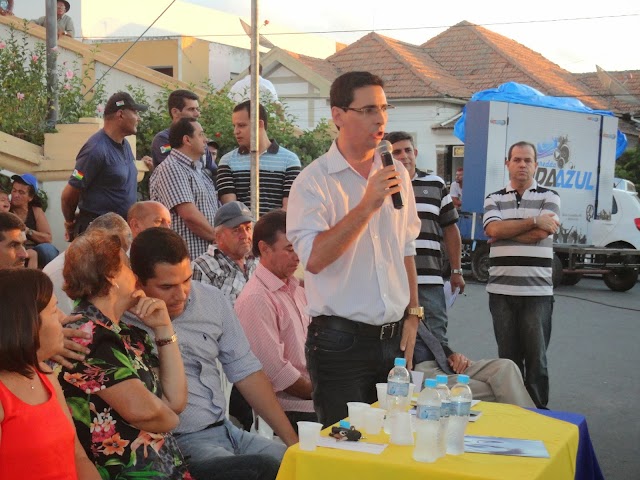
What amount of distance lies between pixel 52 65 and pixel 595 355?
23.9ft

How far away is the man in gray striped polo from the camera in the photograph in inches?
275

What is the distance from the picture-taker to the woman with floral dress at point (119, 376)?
3.72 meters

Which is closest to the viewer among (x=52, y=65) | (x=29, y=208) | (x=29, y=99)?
(x=29, y=208)

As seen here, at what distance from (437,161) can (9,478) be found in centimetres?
3172

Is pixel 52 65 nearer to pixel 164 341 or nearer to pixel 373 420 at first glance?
pixel 164 341

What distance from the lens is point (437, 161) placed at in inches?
1351

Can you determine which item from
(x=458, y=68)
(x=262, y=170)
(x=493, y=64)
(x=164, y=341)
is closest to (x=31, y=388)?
(x=164, y=341)

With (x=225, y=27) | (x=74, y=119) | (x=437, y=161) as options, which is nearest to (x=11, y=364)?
(x=74, y=119)

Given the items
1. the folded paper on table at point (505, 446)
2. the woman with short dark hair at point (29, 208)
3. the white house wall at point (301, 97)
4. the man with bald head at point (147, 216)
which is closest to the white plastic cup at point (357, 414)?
the folded paper on table at point (505, 446)

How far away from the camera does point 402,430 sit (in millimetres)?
3594

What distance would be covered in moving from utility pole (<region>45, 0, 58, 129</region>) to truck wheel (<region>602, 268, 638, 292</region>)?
10.0m

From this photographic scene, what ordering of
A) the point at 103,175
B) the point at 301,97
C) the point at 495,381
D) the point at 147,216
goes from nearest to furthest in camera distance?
1. the point at 495,381
2. the point at 147,216
3. the point at 103,175
4. the point at 301,97

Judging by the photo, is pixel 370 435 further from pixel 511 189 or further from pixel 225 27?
pixel 225 27

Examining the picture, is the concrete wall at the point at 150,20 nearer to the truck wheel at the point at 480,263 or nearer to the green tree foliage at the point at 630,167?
the green tree foliage at the point at 630,167
